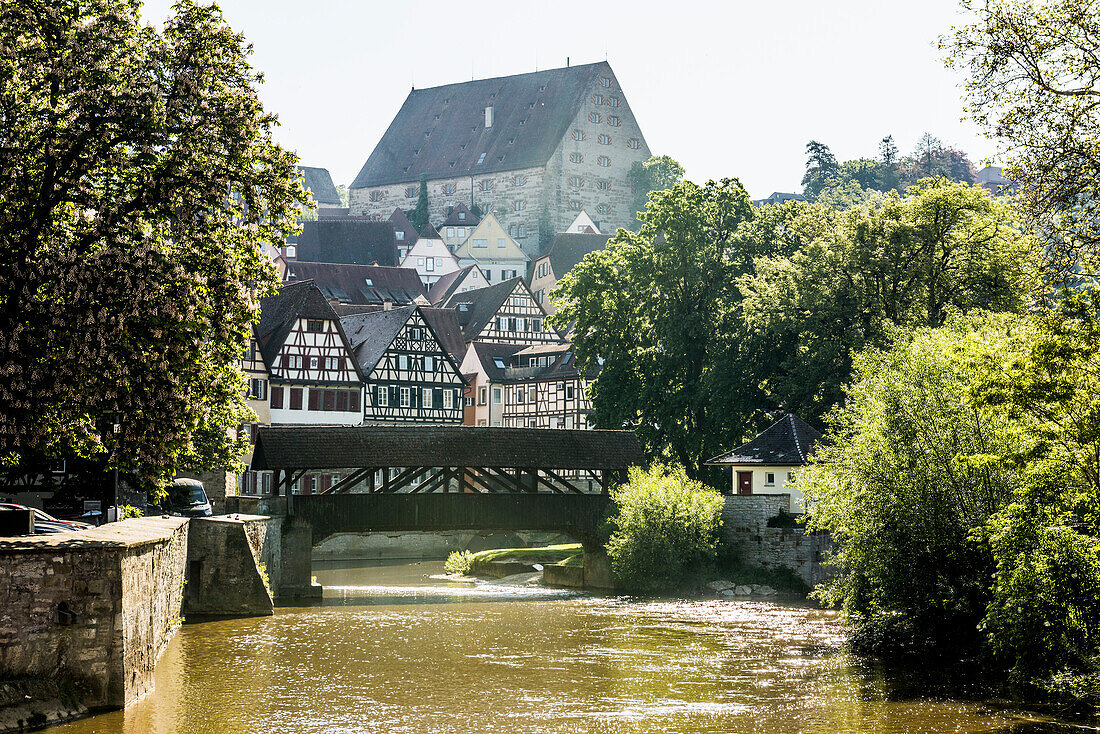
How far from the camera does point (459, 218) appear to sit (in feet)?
305

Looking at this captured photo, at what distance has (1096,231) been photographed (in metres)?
13.6

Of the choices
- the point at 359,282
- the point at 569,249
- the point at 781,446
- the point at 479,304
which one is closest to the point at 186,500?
the point at 781,446

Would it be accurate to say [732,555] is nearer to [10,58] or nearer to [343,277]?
[10,58]

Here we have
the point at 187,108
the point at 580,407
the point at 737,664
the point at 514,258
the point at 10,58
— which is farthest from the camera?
the point at 514,258

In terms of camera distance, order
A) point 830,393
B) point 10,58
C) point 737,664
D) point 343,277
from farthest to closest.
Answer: point 343,277
point 830,393
point 737,664
point 10,58

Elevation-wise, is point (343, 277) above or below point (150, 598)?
above

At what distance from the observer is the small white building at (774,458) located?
33.9 m

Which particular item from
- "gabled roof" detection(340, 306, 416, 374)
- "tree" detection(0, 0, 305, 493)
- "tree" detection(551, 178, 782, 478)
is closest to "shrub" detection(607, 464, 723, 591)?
"tree" detection(551, 178, 782, 478)

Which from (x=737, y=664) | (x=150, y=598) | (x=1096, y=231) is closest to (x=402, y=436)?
(x=737, y=664)

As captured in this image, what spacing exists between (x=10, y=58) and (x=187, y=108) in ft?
6.72

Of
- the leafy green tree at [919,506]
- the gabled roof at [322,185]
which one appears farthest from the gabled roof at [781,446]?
the gabled roof at [322,185]

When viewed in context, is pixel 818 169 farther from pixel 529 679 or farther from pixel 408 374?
pixel 529 679

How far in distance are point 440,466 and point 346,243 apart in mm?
54145

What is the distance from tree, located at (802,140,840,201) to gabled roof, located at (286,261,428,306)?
1532 inches
